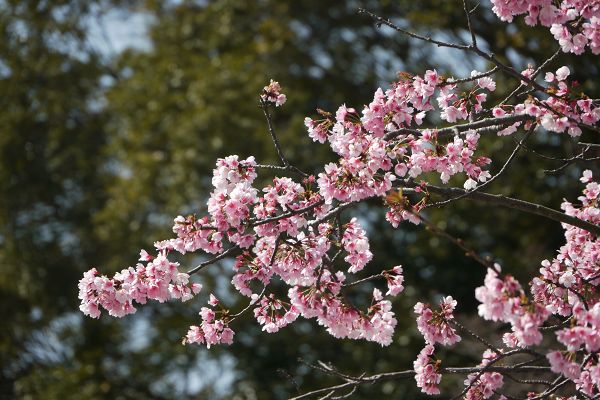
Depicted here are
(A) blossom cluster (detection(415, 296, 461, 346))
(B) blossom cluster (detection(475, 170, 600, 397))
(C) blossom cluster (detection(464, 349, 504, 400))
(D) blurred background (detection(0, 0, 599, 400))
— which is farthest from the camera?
(D) blurred background (detection(0, 0, 599, 400))

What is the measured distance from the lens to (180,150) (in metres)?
9.82

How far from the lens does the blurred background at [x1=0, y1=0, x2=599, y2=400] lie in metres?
9.45

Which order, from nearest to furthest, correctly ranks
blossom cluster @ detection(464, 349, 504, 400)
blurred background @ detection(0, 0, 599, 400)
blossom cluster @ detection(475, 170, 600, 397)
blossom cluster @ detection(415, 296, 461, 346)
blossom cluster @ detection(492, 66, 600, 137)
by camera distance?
blossom cluster @ detection(475, 170, 600, 397)
blossom cluster @ detection(492, 66, 600, 137)
blossom cluster @ detection(415, 296, 461, 346)
blossom cluster @ detection(464, 349, 504, 400)
blurred background @ detection(0, 0, 599, 400)

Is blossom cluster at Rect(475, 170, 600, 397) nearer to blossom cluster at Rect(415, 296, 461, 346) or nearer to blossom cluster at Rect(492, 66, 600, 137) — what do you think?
blossom cluster at Rect(415, 296, 461, 346)

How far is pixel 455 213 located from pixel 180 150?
3.19 meters

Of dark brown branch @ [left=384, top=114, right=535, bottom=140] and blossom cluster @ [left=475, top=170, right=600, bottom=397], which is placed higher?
dark brown branch @ [left=384, top=114, right=535, bottom=140]

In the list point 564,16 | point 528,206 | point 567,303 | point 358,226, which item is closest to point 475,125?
point 528,206

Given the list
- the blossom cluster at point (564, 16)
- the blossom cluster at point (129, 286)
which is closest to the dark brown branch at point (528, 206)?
the blossom cluster at point (564, 16)

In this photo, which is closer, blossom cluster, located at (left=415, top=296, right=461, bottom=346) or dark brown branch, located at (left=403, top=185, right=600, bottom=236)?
dark brown branch, located at (left=403, top=185, right=600, bottom=236)

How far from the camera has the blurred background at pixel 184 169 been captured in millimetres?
9445

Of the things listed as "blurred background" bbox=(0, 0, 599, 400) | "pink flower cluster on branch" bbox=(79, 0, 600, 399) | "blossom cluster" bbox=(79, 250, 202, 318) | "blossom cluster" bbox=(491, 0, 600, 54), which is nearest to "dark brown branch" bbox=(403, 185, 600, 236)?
"pink flower cluster on branch" bbox=(79, 0, 600, 399)

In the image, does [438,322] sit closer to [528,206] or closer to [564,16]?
[528,206]

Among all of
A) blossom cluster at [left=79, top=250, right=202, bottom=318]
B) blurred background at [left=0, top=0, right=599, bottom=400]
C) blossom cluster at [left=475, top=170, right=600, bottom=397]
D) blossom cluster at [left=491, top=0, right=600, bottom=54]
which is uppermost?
blurred background at [left=0, top=0, right=599, bottom=400]

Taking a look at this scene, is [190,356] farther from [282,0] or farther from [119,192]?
[282,0]
